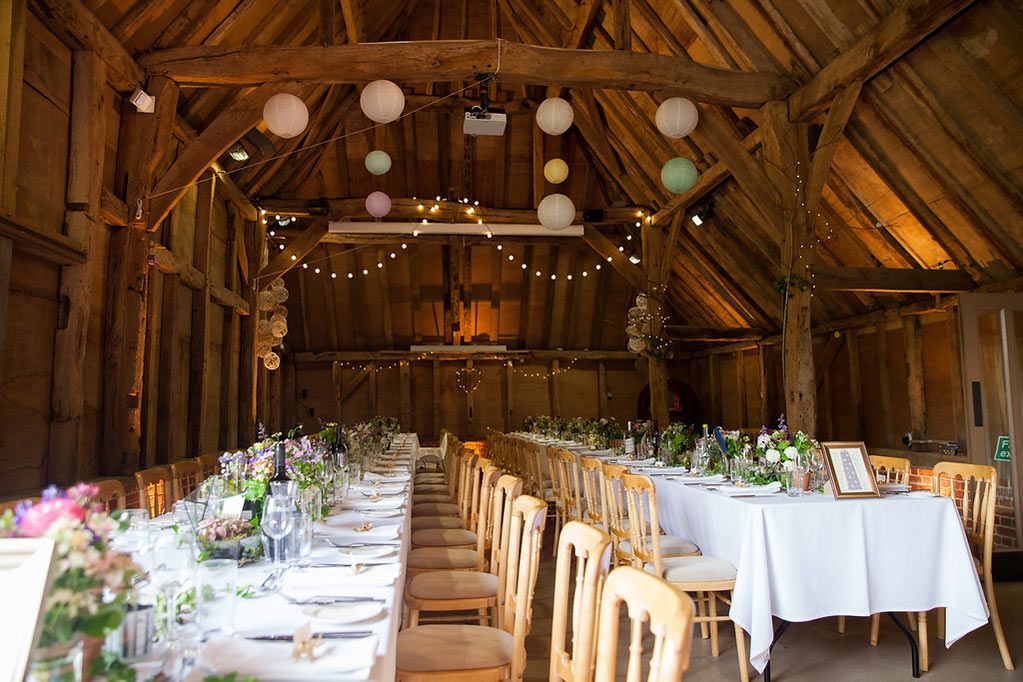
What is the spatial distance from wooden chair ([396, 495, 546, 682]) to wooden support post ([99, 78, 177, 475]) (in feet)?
15.5

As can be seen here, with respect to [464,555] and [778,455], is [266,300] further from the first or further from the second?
[778,455]

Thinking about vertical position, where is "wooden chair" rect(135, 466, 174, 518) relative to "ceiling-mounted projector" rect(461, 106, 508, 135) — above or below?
below

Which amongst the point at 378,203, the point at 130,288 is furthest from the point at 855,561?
the point at 378,203

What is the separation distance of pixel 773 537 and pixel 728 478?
149 centimetres

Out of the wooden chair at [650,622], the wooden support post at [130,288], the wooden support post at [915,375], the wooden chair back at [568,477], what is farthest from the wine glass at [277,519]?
the wooden support post at [915,375]

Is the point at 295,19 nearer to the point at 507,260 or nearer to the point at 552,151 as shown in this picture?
the point at 552,151

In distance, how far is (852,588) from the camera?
145 inches

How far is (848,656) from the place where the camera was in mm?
4012

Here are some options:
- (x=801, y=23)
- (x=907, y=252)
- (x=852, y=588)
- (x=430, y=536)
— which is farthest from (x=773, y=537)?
(x=907, y=252)

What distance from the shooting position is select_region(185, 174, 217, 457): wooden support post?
9203 mm

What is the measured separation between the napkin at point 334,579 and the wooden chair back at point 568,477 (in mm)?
3339

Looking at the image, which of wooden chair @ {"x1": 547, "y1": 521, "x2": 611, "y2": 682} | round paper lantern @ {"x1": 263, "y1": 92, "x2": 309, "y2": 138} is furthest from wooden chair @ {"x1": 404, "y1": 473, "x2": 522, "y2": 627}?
round paper lantern @ {"x1": 263, "y1": 92, "x2": 309, "y2": 138}

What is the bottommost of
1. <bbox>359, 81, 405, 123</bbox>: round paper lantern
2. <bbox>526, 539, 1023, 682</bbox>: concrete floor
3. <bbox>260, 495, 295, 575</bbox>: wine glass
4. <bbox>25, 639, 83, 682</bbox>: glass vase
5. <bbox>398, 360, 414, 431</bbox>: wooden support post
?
<bbox>526, 539, 1023, 682</bbox>: concrete floor

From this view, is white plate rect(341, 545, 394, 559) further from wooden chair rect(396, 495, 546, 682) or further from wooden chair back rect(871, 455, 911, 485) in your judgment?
wooden chair back rect(871, 455, 911, 485)
